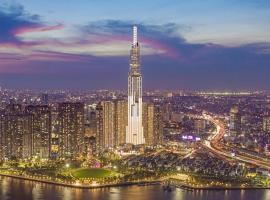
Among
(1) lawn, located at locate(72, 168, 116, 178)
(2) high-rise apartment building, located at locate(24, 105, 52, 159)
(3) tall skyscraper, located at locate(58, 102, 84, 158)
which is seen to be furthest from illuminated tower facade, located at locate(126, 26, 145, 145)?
→ (1) lawn, located at locate(72, 168, 116, 178)

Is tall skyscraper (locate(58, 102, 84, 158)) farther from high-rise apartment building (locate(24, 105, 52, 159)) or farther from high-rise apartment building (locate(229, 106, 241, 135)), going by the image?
high-rise apartment building (locate(229, 106, 241, 135))

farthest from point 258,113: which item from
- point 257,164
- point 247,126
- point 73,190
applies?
point 73,190

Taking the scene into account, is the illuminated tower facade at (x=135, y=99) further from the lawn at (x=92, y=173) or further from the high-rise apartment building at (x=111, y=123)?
the lawn at (x=92, y=173)

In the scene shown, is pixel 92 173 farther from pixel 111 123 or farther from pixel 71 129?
pixel 111 123

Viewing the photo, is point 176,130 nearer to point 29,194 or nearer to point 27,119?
point 27,119

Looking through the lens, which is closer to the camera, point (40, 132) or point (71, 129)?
point (40, 132)

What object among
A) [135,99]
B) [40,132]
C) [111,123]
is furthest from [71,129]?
[135,99]
